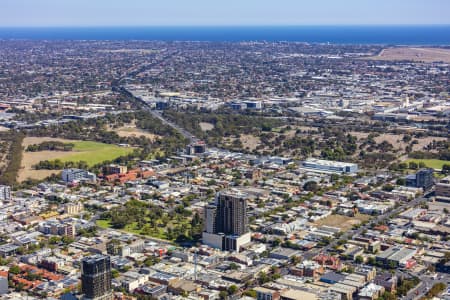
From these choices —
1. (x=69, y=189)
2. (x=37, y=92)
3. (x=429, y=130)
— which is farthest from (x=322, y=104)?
(x=69, y=189)

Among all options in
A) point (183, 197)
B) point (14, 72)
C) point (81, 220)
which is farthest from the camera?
point (14, 72)

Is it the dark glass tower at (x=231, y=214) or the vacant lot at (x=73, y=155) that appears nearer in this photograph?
the dark glass tower at (x=231, y=214)

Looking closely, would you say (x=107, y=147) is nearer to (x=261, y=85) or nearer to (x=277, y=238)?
(x=277, y=238)

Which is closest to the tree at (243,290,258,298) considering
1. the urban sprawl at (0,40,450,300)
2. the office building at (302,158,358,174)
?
the urban sprawl at (0,40,450,300)

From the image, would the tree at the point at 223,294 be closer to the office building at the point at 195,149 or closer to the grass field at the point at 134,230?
the grass field at the point at 134,230

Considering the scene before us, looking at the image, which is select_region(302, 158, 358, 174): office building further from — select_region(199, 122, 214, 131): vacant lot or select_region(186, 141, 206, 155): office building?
select_region(199, 122, 214, 131): vacant lot

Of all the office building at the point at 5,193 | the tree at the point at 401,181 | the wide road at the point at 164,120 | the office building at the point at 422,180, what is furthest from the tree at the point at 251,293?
the wide road at the point at 164,120
